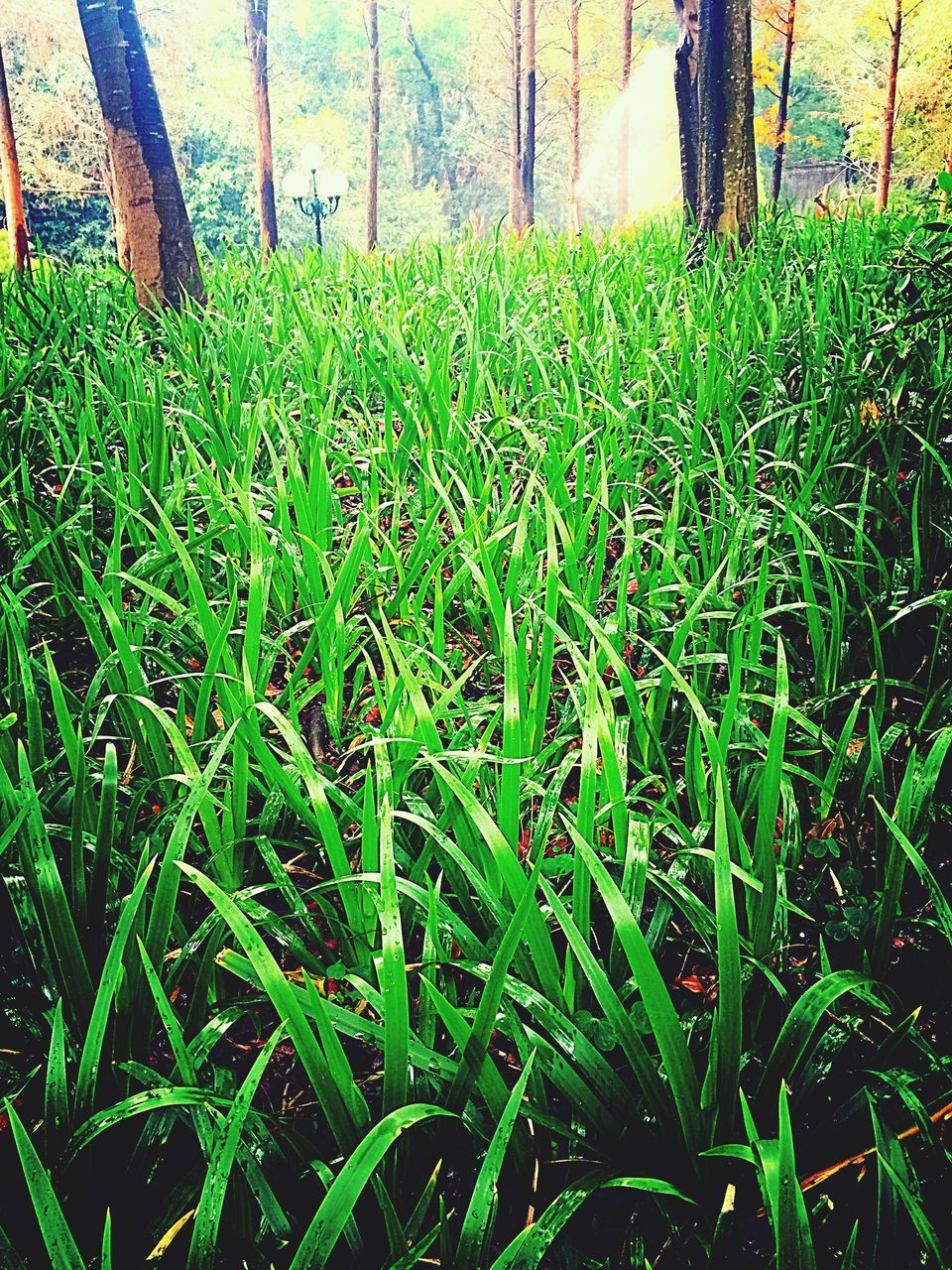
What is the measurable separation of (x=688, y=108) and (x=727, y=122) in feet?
2.02

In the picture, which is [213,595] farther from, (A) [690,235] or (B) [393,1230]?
(A) [690,235]

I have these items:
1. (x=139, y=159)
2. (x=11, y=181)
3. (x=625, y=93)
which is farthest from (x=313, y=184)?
(x=625, y=93)

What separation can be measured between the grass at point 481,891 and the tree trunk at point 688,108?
316 centimetres

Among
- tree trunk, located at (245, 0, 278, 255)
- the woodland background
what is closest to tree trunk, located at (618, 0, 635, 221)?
the woodland background

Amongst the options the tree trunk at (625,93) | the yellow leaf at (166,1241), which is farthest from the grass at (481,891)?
the tree trunk at (625,93)

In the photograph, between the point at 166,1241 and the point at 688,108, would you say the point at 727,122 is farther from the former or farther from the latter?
the point at 166,1241

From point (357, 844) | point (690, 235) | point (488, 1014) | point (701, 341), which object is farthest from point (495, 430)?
point (690, 235)

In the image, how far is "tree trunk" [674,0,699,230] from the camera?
15.0 feet

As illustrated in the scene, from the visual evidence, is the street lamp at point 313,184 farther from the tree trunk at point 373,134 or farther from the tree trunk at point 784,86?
the tree trunk at point 373,134

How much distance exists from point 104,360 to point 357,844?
2073mm

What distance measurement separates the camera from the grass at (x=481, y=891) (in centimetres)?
66

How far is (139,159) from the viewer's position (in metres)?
3.79

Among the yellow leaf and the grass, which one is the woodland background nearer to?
the grass

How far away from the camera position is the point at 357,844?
1074mm
